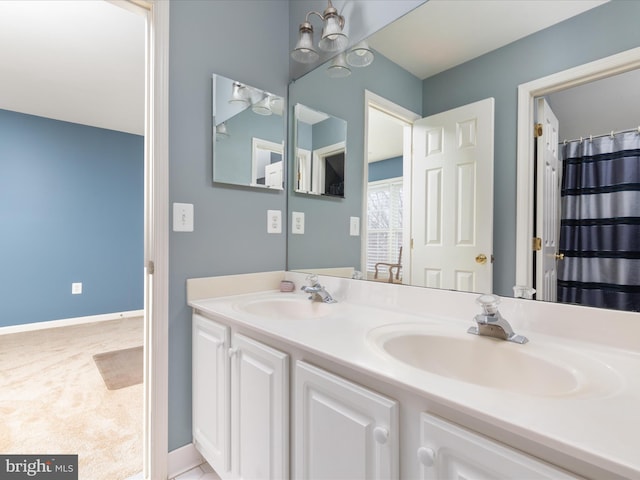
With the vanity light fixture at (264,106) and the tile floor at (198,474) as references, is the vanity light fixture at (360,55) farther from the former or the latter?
the tile floor at (198,474)

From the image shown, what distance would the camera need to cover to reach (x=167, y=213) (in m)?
1.39

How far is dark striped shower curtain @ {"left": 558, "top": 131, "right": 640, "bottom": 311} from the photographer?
0.83 m

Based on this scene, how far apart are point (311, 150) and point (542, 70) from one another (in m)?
1.07

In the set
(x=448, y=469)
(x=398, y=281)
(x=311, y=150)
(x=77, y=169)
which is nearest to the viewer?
(x=448, y=469)

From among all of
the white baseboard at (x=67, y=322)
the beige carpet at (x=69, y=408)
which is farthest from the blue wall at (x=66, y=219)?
the beige carpet at (x=69, y=408)

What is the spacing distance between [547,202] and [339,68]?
1096 mm

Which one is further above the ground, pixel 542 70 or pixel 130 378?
pixel 542 70

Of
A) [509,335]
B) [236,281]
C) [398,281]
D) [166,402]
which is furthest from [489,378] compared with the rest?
[166,402]

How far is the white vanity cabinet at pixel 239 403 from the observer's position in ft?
3.27

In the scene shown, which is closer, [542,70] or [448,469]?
[448,469]

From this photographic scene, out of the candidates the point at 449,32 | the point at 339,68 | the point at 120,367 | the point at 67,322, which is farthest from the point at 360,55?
the point at 67,322

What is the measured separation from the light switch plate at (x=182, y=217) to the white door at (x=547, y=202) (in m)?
1.32

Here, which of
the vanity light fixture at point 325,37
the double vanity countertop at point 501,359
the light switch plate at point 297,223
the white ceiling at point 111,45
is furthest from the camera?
the light switch plate at point 297,223

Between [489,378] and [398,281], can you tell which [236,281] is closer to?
[398,281]
